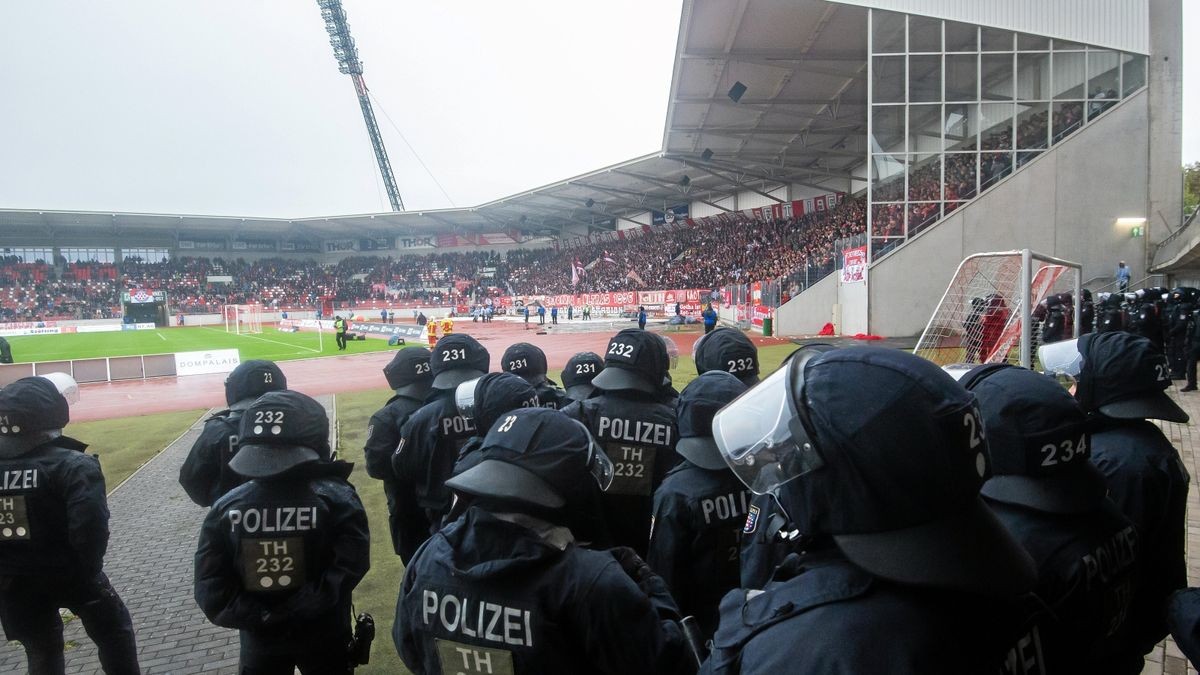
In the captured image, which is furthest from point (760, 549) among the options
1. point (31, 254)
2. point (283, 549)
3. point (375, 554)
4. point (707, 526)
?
point (31, 254)

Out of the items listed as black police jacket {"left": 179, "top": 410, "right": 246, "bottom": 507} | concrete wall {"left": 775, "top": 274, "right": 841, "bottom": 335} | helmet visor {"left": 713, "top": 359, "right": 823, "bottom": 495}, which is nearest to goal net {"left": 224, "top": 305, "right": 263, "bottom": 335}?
concrete wall {"left": 775, "top": 274, "right": 841, "bottom": 335}

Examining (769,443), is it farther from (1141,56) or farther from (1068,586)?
(1141,56)

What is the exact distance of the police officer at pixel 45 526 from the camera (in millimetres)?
3525

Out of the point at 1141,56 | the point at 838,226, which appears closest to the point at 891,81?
the point at 1141,56

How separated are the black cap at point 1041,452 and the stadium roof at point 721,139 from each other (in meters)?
20.9

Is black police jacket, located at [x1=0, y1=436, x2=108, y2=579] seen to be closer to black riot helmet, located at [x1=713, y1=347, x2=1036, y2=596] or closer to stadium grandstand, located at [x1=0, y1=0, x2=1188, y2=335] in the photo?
black riot helmet, located at [x1=713, y1=347, x2=1036, y2=596]

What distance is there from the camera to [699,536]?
2924mm

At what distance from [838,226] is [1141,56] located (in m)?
15.2

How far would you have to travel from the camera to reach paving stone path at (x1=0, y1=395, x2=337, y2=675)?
451cm

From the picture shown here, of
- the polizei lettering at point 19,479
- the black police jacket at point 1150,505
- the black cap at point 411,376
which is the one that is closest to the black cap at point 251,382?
the black cap at point 411,376

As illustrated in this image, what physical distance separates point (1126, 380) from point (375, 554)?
5.92 m

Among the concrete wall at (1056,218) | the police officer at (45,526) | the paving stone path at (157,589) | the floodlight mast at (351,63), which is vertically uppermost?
the floodlight mast at (351,63)

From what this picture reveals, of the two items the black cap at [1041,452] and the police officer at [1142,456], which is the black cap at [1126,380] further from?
the black cap at [1041,452]

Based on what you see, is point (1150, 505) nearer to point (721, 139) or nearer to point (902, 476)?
point (902, 476)
